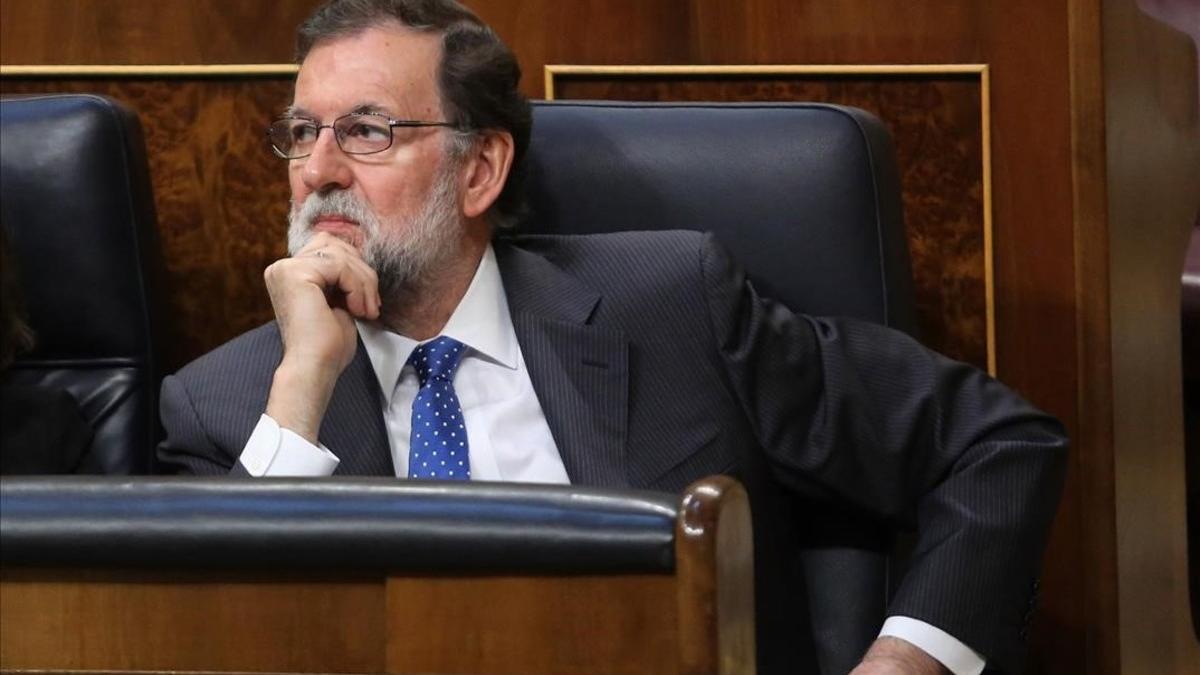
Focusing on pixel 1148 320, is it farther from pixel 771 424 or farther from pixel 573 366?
pixel 573 366

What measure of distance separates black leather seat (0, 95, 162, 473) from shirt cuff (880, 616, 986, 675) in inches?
28.4

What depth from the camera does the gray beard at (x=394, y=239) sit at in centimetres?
157

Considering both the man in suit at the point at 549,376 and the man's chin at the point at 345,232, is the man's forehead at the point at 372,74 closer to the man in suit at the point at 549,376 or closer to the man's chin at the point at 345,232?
the man in suit at the point at 549,376

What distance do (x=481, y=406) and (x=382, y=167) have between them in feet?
0.78

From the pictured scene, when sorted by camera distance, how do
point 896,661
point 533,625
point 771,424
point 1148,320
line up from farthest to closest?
point 1148,320 < point 771,424 < point 896,661 < point 533,625

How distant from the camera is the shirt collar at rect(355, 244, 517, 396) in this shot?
1568mm

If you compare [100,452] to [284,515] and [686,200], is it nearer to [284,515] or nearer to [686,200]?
[686,200]

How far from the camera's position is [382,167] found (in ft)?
5.22

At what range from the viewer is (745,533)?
0.74 metres

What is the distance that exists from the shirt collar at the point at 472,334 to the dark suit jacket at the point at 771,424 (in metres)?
0.04

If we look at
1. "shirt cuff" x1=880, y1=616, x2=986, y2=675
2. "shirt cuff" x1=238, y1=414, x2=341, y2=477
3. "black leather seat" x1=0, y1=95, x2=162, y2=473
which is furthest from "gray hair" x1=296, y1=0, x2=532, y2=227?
"shirt cuff" x1=880, y1=616, x2=986, y2=675

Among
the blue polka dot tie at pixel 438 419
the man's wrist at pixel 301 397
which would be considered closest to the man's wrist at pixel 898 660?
the blue polka dot tie at pixel 438 419

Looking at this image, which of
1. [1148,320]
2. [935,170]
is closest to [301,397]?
[935,170]

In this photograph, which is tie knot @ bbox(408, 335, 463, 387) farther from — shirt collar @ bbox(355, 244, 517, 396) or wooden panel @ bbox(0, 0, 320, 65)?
wooden panel @ bbox(0, 0, 320, 65)
